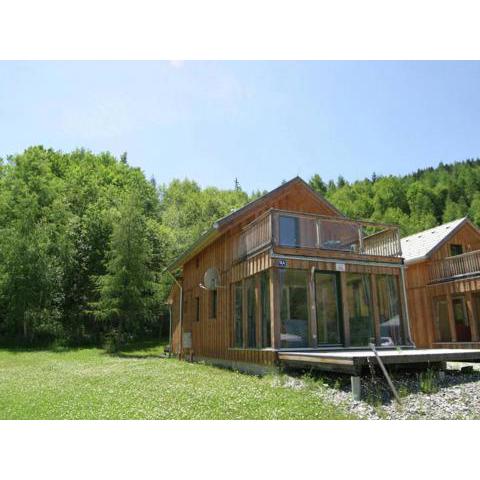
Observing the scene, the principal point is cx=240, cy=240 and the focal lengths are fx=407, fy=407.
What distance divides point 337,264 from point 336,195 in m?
49.5

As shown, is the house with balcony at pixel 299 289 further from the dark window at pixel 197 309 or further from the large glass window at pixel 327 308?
the dark window at pixel 197 309

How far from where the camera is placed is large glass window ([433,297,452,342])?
1852cm

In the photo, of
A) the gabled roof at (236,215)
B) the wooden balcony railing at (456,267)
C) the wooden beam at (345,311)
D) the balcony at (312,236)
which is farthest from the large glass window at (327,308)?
the wooden balcony railing at (456,267)

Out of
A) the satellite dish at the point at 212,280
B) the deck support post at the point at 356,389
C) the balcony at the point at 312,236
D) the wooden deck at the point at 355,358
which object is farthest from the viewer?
the satellite dish at the point at 212,280

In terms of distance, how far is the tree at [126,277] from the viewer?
2247 cm

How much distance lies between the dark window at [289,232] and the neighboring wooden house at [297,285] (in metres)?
0.03

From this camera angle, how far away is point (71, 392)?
8.73 m

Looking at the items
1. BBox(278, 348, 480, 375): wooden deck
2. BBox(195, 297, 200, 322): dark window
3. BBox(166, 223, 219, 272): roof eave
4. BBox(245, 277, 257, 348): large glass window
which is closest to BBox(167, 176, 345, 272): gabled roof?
BBox(166, 223, 219, 272): roof eave

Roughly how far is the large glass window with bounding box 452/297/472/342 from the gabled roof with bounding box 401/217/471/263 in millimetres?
2426

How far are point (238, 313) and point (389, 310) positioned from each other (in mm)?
4427
